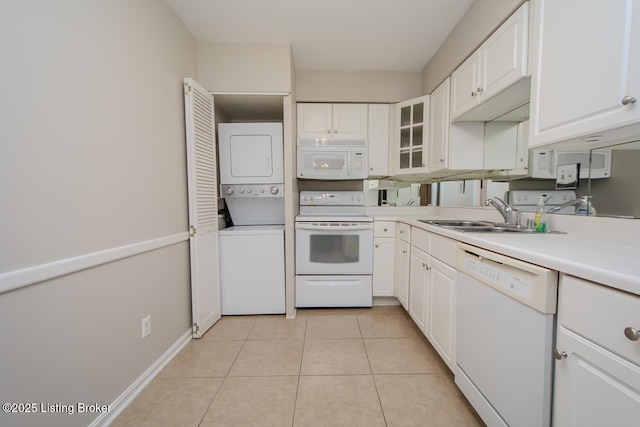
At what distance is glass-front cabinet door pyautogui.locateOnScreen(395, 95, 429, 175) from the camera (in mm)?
2428

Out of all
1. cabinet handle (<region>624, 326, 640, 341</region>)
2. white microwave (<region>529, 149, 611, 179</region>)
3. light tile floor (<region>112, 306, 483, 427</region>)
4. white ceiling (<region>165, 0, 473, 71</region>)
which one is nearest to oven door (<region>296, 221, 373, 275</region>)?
light tile floor (<region>112, 306, 483, 427</region>)

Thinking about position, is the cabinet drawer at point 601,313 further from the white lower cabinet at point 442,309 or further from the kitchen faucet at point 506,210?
the kitchen faucet at point 506,210

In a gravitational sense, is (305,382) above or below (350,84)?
below

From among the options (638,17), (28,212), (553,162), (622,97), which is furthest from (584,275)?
(28,212)

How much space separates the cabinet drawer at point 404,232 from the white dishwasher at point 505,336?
0.84 m

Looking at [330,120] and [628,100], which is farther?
[330,120]

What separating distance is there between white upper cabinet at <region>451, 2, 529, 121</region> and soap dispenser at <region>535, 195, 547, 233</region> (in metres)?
0.68

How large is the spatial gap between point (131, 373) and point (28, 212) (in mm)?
1013

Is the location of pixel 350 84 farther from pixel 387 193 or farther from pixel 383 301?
pixel 383 301

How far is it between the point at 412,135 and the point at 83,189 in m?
2.63

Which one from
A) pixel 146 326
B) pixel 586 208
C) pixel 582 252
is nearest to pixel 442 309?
pixel 582 252

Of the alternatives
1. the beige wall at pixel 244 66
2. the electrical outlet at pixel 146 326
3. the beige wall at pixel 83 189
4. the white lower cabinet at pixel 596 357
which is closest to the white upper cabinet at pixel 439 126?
the beige wall at pixel 244 66

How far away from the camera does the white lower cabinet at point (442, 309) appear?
1.38 meters

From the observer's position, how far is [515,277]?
2.93 feet
